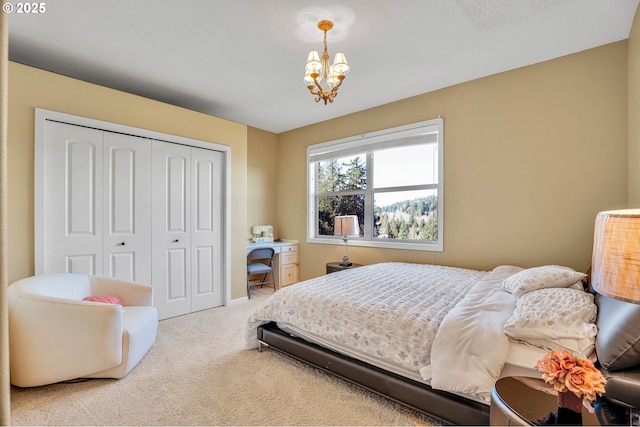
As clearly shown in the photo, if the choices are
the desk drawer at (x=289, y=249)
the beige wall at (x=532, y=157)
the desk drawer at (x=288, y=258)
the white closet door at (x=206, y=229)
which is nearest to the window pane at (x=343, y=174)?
the beige wall at (x=532, y=157)

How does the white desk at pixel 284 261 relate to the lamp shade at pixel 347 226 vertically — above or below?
below

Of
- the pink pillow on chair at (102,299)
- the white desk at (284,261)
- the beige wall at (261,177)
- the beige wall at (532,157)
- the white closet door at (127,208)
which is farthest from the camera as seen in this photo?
the beige wall at (261,177)

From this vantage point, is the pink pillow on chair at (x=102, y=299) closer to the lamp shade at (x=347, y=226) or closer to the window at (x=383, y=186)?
the lamp shade at (x=347, y=226)

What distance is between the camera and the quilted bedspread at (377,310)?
5.59 ft

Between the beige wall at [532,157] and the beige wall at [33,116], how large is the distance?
289 centimetres

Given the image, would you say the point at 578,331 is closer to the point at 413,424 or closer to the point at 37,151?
the point at 413,424

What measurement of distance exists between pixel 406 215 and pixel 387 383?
250 cm

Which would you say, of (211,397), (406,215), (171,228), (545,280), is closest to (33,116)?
(171,228)

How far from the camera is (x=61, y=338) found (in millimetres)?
1992

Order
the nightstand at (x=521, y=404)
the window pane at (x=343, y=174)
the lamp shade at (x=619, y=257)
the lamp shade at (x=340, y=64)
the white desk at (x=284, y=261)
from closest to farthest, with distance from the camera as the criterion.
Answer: the lamp shade at (x=619, y=257) → the nightstand at (x=521, y=404) → the lamp shade at (x=340, y=64) → the window pane at (x=343, y=174) → the white desk at (x=284, y=261)

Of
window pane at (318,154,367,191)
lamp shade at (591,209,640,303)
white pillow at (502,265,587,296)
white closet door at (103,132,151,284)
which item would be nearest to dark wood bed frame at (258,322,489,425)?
white pillow at (502,265,587,296)

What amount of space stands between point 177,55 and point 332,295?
258 cm

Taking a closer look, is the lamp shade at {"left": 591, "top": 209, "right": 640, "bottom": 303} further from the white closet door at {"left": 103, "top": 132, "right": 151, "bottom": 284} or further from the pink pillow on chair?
the white closet door at {"left": 103, "top": 132, "right": 151, "bottom": 284}

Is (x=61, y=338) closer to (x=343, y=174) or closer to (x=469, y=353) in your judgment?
(x=469, y=353)
